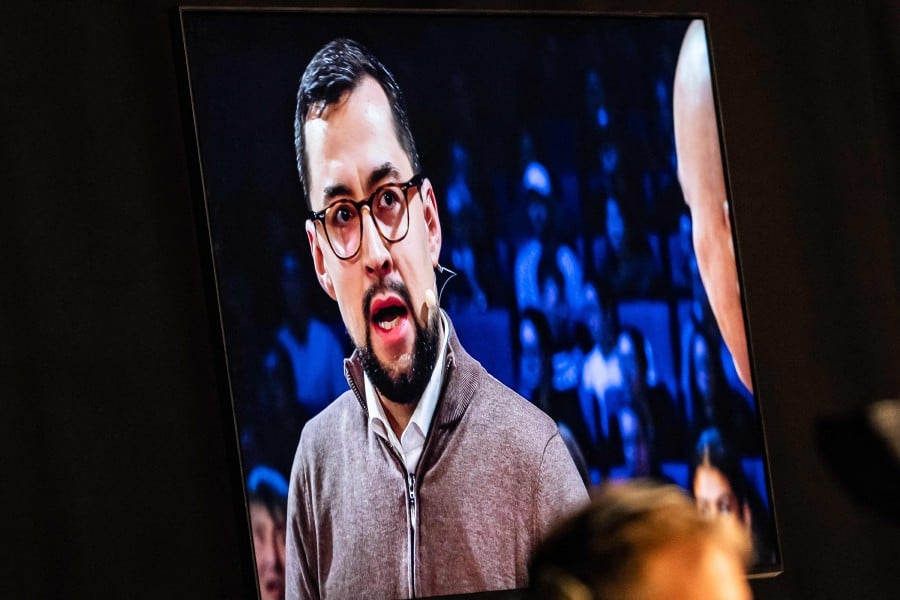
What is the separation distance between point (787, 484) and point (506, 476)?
3.71ft

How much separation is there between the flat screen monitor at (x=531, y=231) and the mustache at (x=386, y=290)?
7 centimetres

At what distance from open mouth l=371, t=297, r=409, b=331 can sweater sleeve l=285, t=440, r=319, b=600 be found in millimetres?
341

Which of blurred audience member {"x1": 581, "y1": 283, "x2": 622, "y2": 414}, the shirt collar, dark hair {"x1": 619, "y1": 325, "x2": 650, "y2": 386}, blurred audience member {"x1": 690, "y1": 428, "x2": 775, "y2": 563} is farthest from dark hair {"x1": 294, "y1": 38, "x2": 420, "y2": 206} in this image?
blurred audience member {"x1": 690, "y1": 428, "x2": 775, "y2": 563}

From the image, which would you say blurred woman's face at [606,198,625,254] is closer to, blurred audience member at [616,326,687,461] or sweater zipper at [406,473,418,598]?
blurred audience member at [616,326,687,461]

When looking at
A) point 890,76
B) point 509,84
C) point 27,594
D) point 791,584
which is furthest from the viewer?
point 890,76

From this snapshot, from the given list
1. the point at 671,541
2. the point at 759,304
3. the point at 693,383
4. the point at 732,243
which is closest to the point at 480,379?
the point at 693,383

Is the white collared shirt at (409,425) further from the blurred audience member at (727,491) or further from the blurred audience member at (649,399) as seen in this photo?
the blurred audience member at (727,491)

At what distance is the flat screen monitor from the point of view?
307cm

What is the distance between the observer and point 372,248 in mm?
3186

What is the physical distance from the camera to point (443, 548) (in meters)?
3.10

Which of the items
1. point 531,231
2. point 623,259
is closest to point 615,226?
point 623,259

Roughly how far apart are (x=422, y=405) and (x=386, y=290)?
28cm

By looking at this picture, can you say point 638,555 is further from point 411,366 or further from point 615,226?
Result: point 615,226

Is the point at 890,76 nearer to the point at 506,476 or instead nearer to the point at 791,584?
the point at 791,584
